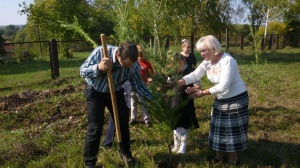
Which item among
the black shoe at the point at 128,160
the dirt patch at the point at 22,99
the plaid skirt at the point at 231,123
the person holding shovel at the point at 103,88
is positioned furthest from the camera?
the dirt patch at the point at 22,99

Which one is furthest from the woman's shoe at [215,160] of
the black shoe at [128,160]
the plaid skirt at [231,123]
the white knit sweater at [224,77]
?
the black shoe at [128,160]

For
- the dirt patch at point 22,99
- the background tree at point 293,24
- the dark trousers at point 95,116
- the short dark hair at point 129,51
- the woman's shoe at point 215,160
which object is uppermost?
the background tree at point 293,24

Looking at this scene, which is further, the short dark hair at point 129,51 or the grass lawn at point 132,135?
the grass lawn at point 132,135

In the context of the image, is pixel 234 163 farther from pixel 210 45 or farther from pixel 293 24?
pixel 293 24

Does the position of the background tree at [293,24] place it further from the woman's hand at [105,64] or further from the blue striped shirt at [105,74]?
the woman's hand at [105,64]

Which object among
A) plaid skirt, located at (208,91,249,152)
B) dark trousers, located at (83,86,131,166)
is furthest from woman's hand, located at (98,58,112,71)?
plaid skirt, located at (208,91,249,152)

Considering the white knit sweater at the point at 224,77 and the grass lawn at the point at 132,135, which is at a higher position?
the white knit sweater at the point at 224,77

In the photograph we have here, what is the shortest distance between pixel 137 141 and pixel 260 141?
1.88 m

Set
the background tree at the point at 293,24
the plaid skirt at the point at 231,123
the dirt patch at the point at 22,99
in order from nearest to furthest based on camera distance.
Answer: the plaid skirt at the point at 231,123 → the dirt patch at the point at 22,99 → the background tree at the point at 293,24

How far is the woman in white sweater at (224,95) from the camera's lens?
3.25m

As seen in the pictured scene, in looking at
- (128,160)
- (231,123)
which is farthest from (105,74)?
(231,123)

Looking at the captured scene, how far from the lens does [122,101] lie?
12.0ft

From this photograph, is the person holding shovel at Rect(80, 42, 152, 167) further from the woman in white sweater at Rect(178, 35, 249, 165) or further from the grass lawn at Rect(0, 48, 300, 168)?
the woman in white sweater at Rect(178, 35, 249, 165)

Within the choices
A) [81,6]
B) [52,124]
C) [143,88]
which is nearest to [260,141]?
[143,88]
